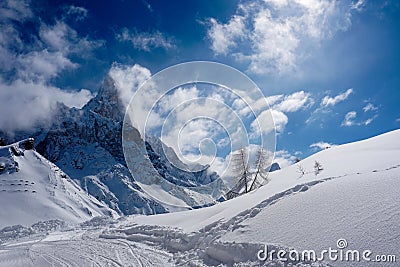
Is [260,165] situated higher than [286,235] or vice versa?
[260,165]

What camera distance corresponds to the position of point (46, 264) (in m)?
10.2

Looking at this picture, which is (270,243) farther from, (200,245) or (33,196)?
(33,196)

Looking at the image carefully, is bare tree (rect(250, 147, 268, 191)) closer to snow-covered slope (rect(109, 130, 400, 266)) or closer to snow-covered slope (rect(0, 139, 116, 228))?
snow-covered slope (rect(109, 130, 400, 266))

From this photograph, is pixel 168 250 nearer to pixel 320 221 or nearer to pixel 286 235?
pixel 286 235

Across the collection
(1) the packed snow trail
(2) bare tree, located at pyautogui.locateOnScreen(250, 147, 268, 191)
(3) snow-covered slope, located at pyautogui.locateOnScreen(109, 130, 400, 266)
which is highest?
(2) bare tree, located at pyautogui.locateOnScreen(250, 147, 268, 191)

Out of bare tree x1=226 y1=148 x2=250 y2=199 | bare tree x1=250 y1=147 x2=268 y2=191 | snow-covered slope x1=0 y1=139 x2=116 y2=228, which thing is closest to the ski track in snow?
bare tree x1=226 y1=148 x2=250 y2=199

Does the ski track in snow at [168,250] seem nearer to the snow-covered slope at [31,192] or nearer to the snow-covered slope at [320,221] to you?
the snow-covered slope at [320,221]

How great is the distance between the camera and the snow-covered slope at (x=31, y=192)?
149 ft

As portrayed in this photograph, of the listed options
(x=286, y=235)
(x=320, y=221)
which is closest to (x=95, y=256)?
(x=286, y=235)

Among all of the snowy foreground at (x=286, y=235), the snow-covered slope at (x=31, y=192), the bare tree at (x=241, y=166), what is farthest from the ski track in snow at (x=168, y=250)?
the snow-covered slope at (x=31, y=192)

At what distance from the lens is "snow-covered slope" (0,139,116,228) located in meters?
45.5

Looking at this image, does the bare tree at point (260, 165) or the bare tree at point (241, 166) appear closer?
the bare tree at point (260, 165)

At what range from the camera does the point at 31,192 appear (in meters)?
52.5

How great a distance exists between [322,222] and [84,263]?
788 cm
